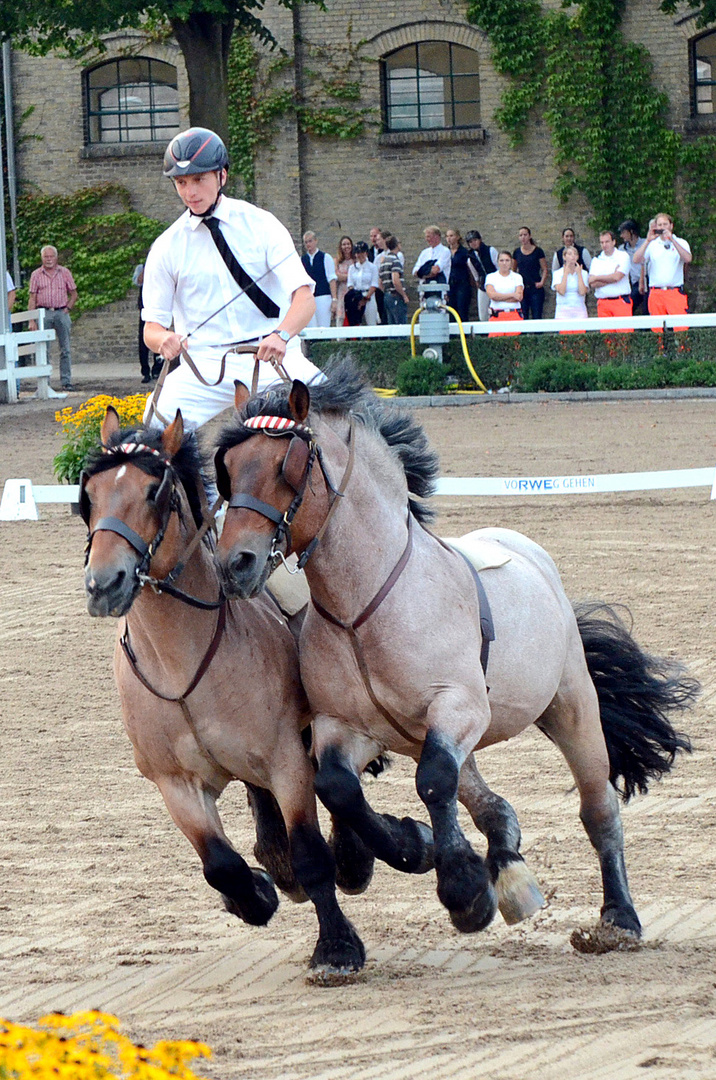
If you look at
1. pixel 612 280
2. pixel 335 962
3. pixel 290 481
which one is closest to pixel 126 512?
pixel 290 481

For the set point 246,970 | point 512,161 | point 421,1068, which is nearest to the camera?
point 421,1068

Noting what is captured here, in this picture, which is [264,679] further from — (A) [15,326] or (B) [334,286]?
(A) [15,326]

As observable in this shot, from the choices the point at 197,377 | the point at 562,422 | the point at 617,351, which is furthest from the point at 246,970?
the point at 617,351

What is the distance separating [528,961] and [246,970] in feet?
2.90

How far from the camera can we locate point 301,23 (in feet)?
93.7

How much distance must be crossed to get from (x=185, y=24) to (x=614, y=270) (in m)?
7.59

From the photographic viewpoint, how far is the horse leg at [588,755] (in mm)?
5246

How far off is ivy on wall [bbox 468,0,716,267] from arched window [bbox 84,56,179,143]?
5987 mm

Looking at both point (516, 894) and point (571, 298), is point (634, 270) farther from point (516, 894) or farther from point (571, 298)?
point (516, 894)

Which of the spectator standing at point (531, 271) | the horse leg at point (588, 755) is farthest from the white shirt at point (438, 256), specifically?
the horse leg at point (588, 755)

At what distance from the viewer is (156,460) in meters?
4.61

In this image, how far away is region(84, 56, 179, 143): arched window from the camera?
29156 mm

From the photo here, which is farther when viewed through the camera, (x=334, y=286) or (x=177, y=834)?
(x=334, y=286)

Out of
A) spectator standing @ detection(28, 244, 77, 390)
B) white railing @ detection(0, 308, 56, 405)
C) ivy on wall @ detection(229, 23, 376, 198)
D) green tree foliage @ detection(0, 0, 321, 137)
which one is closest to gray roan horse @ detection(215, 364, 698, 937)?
green tree foliage @ detection(0, 0, 321, 137)
